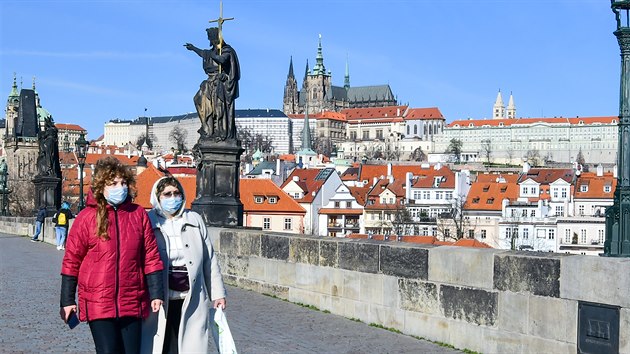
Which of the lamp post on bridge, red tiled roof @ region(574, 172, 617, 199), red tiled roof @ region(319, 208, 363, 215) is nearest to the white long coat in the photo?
the lamp post on bridge

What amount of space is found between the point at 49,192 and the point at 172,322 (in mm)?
23962

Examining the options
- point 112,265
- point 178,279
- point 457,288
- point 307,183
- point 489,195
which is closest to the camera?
point 112,265

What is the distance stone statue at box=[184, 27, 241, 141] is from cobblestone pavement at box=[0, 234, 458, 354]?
125 inches

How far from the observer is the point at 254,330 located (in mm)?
8195

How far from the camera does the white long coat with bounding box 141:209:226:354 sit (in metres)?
5.31

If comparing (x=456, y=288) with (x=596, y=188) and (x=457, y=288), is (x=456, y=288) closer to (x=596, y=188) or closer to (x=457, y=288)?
(x=457, y=288)

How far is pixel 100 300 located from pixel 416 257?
12.3 feet

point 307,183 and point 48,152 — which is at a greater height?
point 48,152

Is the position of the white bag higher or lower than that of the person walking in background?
lower

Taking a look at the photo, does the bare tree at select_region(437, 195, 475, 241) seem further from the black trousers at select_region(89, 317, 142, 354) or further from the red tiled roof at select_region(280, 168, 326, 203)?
the black trousers at select_region(89, 317, 142, 354)

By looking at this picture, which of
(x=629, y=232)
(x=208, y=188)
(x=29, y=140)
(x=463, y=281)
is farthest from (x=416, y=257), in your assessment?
(x=29, y=140)

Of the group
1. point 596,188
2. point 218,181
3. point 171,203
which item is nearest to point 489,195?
point 596,188

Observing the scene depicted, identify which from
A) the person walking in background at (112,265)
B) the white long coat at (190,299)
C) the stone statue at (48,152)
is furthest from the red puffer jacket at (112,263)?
the stone statue at (48,152)

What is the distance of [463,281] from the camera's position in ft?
24.5
